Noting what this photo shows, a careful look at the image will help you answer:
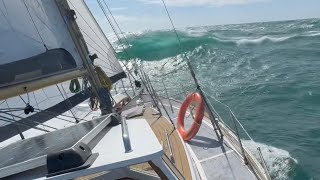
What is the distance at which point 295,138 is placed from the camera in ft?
35.3

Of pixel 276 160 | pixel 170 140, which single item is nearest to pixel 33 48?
pixel 170 140

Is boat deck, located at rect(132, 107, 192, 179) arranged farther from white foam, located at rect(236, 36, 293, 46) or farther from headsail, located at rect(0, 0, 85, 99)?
white foam, located at rect(236, 36, 293, 46)

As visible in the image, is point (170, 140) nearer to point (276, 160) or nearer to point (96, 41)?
point (96, 41)

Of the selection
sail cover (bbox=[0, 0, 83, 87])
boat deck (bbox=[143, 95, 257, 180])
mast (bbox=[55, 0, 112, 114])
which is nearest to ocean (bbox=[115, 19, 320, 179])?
mast (bbox=[55, 0, 112, 114])

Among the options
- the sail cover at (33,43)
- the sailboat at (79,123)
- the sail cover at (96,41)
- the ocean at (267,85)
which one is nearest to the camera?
the sailboat at (79,123)

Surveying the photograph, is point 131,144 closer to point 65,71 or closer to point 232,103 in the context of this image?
point 65,71

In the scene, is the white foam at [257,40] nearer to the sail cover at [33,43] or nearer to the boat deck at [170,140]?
the boat deck at [170,140]

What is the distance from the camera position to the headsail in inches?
177

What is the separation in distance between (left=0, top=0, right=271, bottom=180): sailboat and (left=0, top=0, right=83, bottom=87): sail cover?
13 millimetres

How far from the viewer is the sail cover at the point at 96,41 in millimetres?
7206

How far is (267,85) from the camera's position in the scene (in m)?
17.6

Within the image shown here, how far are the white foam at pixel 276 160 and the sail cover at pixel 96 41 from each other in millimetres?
3446

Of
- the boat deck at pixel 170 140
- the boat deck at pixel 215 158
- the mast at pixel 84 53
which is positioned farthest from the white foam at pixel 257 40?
the mast at pixel 84 53

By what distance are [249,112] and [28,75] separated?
1078cm
